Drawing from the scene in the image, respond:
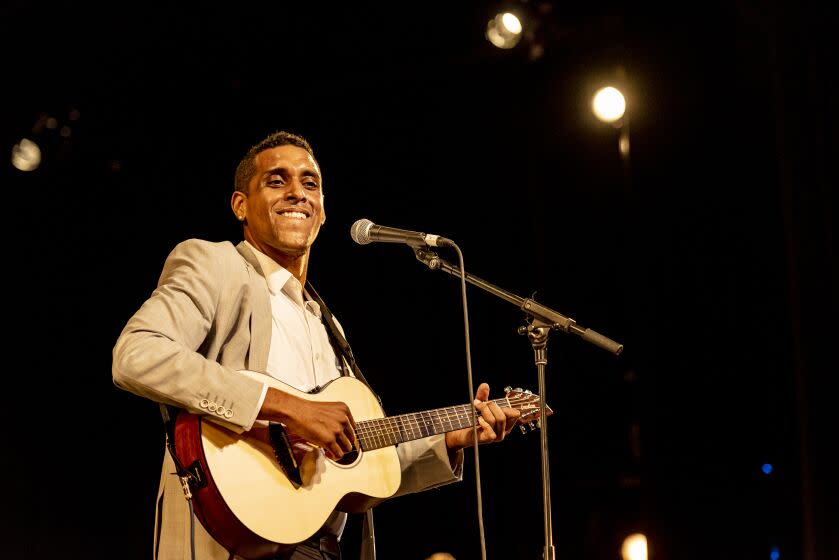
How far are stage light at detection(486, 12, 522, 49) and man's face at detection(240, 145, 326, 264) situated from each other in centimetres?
203

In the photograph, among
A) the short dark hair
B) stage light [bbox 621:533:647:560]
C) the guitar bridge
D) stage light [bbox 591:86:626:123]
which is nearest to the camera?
the guitar bridge

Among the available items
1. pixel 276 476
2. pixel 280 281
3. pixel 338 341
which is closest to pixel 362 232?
pixel 280 281

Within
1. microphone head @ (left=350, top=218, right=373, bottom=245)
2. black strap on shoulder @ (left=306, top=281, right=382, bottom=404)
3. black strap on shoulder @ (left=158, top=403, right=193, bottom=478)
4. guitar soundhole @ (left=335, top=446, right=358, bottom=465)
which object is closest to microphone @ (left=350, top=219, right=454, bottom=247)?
microphone head @ (left=350, top=218, right=373, bottom=245)

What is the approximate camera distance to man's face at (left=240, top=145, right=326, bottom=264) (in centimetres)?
292

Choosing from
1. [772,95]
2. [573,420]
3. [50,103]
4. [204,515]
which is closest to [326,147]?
[50,103]

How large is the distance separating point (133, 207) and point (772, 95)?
3365mm

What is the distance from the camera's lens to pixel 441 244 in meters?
2.51

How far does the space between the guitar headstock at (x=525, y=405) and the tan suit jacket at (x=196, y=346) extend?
3.33 ft

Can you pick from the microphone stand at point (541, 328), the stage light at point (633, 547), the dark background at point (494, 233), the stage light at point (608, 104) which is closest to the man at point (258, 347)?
the microphone stand at point (541, 328)

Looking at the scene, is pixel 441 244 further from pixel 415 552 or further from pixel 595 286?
pixel 415 552

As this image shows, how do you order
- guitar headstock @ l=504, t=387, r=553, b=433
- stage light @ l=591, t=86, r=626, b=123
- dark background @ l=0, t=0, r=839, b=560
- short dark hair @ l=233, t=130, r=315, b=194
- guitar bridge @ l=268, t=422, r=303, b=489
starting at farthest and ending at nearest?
1. stage light @ l=591, t=86, r=626, b=123
2. dark background @ l=0, t=0, r=839, b=560
3. short dark hair @ l=233, t=130, r=315, b=194
4. guitar headstock @ l=504, t=387, r=553, b=433
5. guitar bridge @ l=268, t=422, r=303, b=489

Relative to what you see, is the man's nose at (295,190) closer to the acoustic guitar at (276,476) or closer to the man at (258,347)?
the man at (258,347)

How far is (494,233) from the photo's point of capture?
461 cm

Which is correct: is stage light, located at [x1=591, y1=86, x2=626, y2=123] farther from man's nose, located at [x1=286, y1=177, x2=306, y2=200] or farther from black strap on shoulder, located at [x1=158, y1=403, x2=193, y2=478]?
black strap on shoulder, located at [x1=158, y1=403, x2=193, y2=478]
